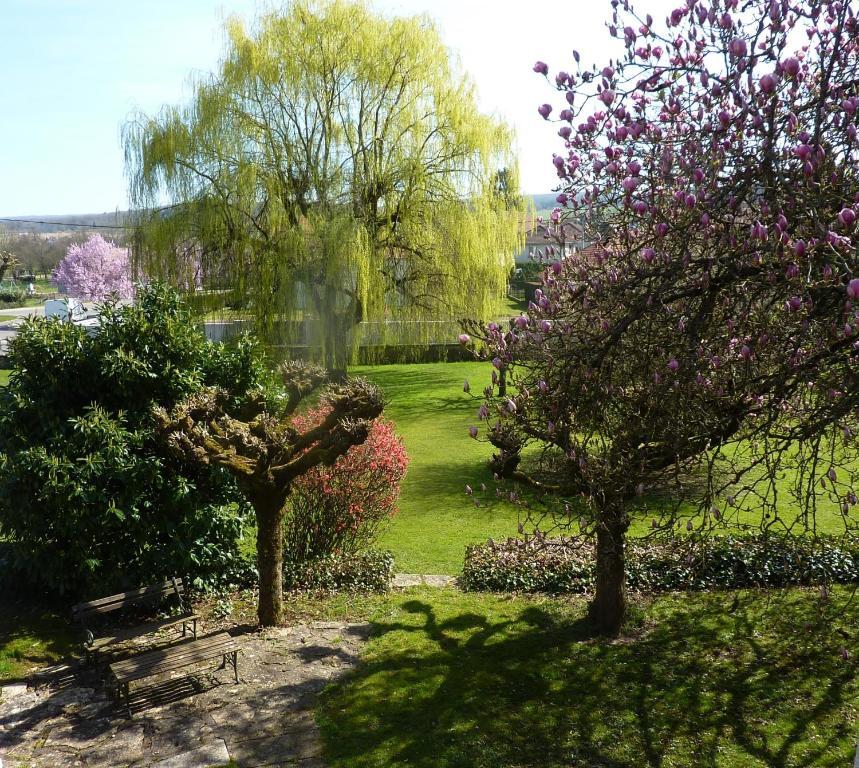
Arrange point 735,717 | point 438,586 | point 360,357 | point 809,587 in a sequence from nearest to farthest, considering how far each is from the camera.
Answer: point 735,717 < point 809,587 < point 438,586 < point 360,357

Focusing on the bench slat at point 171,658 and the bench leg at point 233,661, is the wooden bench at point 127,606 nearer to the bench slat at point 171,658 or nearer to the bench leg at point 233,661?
the bench leg at point 233,661

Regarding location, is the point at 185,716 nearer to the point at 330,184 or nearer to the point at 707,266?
the point at 707,266

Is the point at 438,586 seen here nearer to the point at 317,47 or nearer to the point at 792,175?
the point at 792,175

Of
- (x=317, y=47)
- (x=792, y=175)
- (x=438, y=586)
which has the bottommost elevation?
(x=438, y=586)

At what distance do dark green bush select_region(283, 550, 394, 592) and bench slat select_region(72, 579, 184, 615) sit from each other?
159 centimetres

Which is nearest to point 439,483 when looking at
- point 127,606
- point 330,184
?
point 127,606

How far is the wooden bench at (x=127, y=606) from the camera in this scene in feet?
23.9

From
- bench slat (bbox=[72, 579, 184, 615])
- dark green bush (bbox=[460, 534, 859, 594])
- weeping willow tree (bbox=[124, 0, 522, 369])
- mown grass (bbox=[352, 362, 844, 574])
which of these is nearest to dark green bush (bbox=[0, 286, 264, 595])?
bench slat (bbox=[72, 579, 184, 615])

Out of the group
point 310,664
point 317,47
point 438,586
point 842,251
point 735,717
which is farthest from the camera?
point 317,47

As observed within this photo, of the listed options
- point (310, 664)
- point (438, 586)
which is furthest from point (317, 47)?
point (310, 664)

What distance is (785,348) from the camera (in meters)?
5.19

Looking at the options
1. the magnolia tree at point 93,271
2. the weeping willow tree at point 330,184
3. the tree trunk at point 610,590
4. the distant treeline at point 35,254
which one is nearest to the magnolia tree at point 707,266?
the tree trunk at point 610,590

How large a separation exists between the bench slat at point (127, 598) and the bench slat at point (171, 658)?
43.0 inches

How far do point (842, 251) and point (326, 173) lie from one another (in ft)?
57.9
